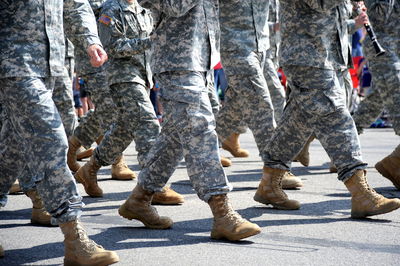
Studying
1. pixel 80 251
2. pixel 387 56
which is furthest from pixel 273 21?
pixel 80 251

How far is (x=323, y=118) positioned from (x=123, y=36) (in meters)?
1.85

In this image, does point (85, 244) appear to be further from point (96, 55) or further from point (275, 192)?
point (275, 192)

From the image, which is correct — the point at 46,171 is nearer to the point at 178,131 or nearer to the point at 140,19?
the point at 178,131

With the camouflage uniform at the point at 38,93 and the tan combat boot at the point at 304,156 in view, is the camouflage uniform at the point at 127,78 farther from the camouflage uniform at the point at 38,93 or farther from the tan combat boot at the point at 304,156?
the tan combat boot at the point at 304,156

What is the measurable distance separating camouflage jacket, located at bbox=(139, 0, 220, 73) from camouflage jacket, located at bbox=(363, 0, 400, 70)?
232cm

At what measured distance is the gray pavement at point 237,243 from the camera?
401 centimetres

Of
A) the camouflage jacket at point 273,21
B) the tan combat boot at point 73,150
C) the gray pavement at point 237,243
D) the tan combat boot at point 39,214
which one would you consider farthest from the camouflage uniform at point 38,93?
the camouflage jacket at point 273,21

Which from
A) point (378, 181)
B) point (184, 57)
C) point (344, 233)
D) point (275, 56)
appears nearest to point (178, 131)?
point (184, 57)

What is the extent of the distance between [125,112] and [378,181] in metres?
2.48

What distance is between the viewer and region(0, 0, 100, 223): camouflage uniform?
3.89 meters

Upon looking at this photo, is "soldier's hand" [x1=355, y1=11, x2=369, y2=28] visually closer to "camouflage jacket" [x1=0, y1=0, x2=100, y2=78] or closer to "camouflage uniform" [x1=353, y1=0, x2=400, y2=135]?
"camouflage uniform" [x1=353, y1=0, x2=400, y2=135]

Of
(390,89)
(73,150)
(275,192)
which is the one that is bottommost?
(73,150)

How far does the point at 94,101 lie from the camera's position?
709 cm

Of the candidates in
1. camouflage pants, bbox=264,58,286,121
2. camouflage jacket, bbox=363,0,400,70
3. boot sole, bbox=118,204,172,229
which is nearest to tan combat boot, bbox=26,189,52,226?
boot sole, bbox=118,204,172,229
